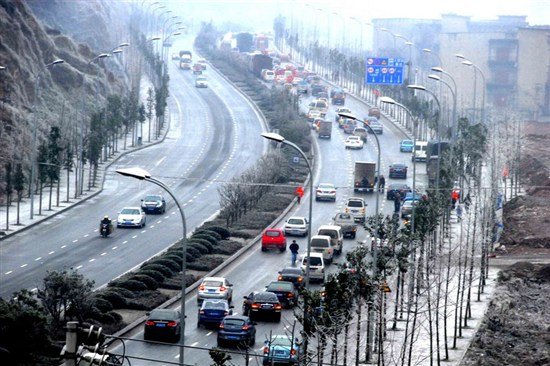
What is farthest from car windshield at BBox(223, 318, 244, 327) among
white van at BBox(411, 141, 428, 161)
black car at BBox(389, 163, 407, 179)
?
white van at BBox(411, 141, 428, 161)

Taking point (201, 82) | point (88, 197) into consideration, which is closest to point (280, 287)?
point (88, 197)

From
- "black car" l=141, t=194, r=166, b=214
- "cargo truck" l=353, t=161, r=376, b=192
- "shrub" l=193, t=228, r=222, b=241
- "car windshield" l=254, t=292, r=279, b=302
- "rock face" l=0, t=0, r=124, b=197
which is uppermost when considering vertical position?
"rock face" l=0, t=0, r=124, b=197

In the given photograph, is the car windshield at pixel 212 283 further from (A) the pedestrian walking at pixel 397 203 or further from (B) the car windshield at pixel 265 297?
(A) the pedestrian walking at pixel 397 203

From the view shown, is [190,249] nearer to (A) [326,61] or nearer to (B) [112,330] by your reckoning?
(B) [112,330]

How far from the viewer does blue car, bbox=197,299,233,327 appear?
151 feet

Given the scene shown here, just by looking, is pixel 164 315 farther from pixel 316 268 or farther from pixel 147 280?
pixel 316 268

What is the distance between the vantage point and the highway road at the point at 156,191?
192ft

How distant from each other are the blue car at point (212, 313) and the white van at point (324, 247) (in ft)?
45.4

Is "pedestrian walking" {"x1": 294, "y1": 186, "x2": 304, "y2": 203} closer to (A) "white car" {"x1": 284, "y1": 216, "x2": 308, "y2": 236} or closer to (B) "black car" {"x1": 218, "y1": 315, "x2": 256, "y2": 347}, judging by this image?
(A) "white car" {"x1": 284, "y1": 216, "x2": 308, "y2": 236}

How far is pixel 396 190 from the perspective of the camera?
81062 mm

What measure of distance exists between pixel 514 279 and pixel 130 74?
3257 inches

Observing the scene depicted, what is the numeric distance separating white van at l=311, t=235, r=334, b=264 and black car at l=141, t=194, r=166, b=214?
16418 millimetres

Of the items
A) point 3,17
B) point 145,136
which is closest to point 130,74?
point 145,136

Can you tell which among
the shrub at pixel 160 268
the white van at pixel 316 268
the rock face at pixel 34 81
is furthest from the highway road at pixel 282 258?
the rock face at pixel 34 81
